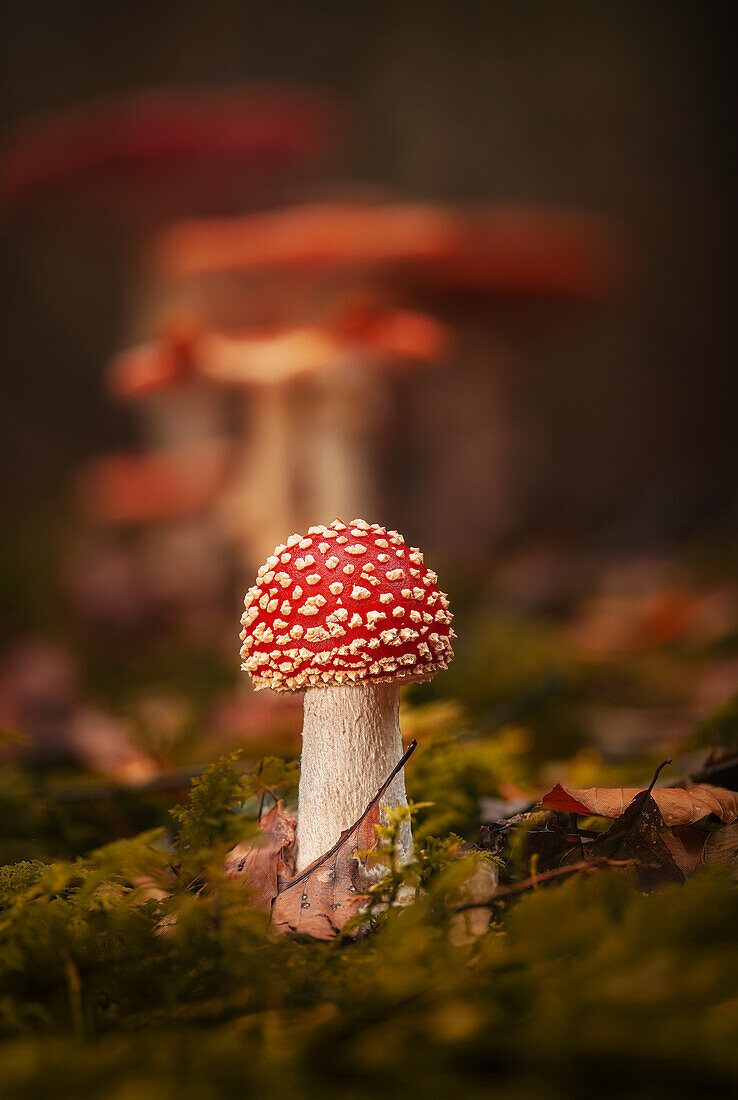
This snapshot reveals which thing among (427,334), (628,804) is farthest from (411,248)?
(628,804)

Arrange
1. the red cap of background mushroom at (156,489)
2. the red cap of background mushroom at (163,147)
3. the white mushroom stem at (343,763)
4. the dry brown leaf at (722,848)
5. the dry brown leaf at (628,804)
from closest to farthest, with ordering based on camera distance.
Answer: the dry brown leaf at (722,848), the dry brown leaf at (628,804), the white mushroom stem at (343,763), the red cap of background mushroom at (163,147), the red cap of background mushroom at (156,489)

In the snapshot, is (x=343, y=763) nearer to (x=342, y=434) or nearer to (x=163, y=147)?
(x=342, y=434)

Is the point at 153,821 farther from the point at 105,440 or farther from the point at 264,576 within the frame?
the point at 105,440

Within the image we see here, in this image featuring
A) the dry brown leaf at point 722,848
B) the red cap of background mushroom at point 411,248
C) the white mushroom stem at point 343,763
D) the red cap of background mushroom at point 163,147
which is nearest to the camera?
the dry brown leaf at point 722,848

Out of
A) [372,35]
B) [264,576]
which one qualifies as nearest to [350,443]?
[264,576]

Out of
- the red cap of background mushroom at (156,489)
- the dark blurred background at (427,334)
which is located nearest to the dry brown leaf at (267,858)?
the dark blurred background at (427,334)

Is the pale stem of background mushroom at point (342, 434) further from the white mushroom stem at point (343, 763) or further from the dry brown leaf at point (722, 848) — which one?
the dry brown leaf at point (722, 848)

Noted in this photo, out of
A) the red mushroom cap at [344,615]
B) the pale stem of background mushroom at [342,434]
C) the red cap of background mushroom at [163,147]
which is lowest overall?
the red mushroom cap at [344,615]
